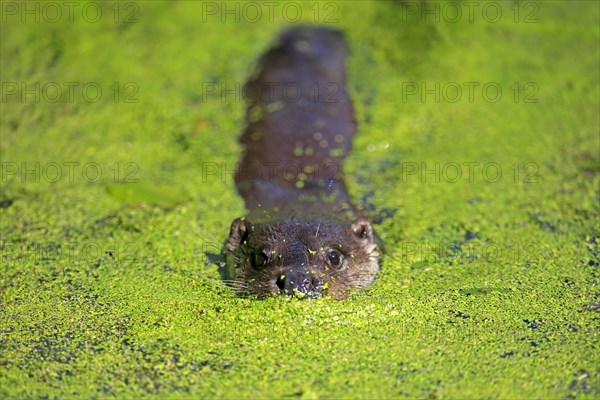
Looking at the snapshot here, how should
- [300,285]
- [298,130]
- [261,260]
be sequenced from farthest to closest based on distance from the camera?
[298,130] < [261,260] < [300,285]

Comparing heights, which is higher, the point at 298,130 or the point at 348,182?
the point at 298,130

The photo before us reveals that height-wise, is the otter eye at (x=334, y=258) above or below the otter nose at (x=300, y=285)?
below

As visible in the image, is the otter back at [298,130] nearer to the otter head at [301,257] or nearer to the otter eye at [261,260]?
the otter head at [301,257]

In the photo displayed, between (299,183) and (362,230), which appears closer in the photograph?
(362,230)

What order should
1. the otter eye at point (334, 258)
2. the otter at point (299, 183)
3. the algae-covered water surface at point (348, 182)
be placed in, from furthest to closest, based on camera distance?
the otter eye at point (334, 258)
the otter at point (299, 183)
the algae-covered water surface at point (348, 182)

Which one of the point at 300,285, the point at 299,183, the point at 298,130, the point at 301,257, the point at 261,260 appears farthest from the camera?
the point at 298,130

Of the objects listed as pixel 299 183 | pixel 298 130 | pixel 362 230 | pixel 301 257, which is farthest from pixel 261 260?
pixel 298 130

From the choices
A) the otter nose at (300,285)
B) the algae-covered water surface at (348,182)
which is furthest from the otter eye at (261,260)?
the otter nose at (300,285)

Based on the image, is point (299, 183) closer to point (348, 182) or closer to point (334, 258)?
point (348, 182)
